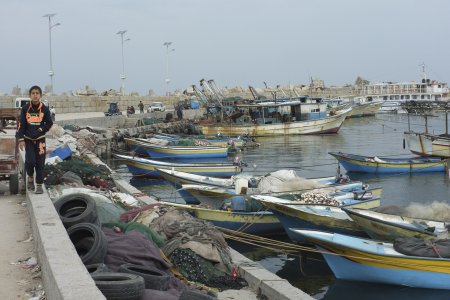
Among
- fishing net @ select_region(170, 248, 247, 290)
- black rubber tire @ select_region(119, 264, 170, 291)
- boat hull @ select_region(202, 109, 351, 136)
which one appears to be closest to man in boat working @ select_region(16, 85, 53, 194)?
fishing net @ select_region(170, 248, 247, 290)

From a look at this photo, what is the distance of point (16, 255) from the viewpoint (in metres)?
6.31

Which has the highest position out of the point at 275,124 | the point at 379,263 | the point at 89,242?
the point at 89,242

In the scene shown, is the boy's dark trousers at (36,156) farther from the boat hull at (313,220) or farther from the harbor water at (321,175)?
the boat hull at (313,220)

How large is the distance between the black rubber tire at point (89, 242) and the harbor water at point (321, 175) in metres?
5.32

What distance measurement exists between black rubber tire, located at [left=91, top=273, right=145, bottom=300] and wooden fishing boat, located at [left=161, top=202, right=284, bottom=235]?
25.0ft

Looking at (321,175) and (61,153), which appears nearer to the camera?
(61,153)

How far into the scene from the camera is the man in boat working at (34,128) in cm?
803

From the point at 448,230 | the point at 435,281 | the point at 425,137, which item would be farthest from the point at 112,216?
the point at 425,137

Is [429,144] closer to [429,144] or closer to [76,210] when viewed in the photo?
[429,144]

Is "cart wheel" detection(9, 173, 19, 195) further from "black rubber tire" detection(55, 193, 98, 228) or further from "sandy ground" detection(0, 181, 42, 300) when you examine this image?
"black rubber tire" detection(55, 193, 98, 228)

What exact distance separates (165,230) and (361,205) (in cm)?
667

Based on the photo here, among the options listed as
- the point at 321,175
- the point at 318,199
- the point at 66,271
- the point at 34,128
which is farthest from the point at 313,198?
the point at 321,175

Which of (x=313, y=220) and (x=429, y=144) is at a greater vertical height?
(x=429, y=144)

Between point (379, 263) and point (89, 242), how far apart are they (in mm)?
5696
